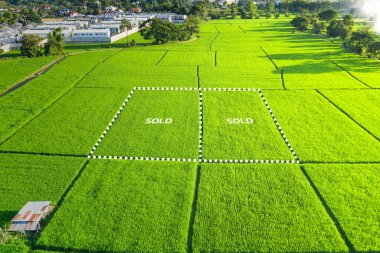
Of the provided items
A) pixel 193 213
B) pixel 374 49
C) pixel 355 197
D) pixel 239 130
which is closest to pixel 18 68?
pixel 239 130

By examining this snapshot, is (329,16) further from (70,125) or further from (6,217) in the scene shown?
(6,217)

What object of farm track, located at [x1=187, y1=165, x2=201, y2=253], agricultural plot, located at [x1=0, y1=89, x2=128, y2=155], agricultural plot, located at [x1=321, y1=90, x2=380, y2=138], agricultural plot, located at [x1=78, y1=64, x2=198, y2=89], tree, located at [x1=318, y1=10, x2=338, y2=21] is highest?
tree, located at [x1=318, y1=10, x2=338, y2=21]

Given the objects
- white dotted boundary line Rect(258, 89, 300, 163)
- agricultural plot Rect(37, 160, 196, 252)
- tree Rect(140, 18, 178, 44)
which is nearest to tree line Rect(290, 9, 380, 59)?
white dotted boundary line Rect(258, 89, 300, 163)

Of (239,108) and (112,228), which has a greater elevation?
(239,108)

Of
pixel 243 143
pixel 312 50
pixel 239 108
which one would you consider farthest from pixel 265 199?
pixel 312 50

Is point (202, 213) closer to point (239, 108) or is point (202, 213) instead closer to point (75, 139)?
point (75, 139)

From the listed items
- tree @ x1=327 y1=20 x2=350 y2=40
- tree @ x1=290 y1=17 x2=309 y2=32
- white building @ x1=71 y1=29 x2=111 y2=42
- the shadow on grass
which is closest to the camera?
the shadow on grass

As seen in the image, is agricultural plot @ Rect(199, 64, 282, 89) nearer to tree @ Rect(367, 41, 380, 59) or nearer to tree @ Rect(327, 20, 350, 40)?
tree @ Rect(367, 41, 380, 59)
